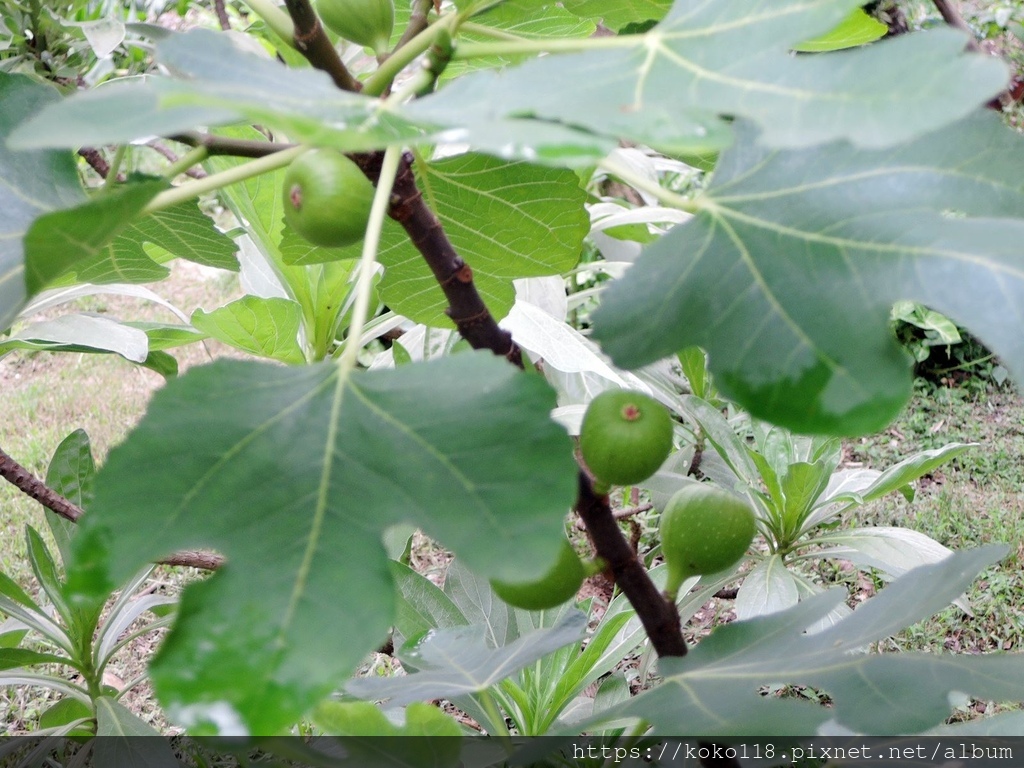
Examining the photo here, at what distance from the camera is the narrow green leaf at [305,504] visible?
1.34 ft

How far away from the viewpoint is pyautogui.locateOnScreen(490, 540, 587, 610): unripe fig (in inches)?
24.0

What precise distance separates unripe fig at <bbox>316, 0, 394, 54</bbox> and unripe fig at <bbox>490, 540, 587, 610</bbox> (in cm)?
43

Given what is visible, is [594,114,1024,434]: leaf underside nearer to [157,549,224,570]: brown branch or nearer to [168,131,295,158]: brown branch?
[168,131,295,158]: brown branch

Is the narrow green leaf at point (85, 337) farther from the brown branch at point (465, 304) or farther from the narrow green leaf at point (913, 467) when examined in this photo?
the narrow green leaf at point (913, 467)

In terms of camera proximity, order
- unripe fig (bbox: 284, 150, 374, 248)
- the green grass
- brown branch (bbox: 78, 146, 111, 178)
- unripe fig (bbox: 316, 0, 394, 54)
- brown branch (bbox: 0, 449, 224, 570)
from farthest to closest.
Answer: the green grass < brown branch (bbox: 78, 146, 111, 178) < brown branch (bbox: 0, 449, 224, 570) < unripe fig (bbox: 316, 0, 394, 54) < unripe fig (bbox: 284, 150, 374, 248)

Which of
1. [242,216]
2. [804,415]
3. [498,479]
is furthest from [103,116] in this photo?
[242,216]

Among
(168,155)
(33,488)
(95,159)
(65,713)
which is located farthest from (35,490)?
(168,155)

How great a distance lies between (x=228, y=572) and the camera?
0.44 meters

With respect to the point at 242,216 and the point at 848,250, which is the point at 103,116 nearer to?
the point at 848,250

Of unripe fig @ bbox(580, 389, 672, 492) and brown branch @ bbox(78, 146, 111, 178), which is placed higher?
unripe fig @ bbox(580, 389, 672, 492)

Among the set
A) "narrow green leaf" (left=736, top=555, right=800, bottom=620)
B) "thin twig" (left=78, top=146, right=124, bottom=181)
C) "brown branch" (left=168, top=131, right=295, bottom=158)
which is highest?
"brown branch" (left=168, top=131, right=295, bottom=158)

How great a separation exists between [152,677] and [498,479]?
194mm

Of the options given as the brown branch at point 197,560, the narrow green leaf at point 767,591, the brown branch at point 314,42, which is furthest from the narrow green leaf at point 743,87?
the narrow green leaf at point 767,591

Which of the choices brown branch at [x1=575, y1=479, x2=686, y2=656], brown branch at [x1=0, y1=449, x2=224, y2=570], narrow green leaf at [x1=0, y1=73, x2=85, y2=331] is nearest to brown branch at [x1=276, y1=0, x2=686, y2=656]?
brown branch at [x1=575, y1=479, x2=686, y2=656]
